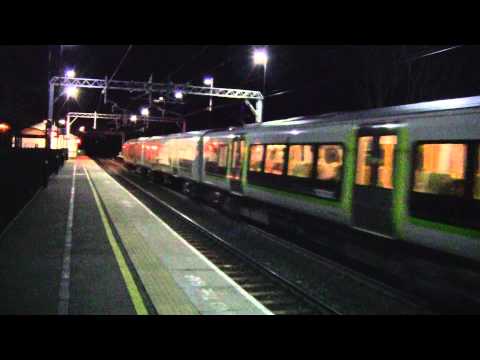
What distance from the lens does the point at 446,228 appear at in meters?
7.60

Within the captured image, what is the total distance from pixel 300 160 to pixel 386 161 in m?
3.46

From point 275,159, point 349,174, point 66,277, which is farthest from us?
point 275,159

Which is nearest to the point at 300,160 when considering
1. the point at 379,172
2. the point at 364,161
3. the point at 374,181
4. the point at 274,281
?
the point at 364,161

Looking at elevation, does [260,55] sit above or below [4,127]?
above

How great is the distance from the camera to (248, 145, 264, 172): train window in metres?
15.0

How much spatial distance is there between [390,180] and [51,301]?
5.40 meters

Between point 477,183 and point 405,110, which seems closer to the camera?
point 477,183

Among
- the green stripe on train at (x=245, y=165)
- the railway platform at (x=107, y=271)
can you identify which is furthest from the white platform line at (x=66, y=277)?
the green stripe on train at (x=245, y=165)

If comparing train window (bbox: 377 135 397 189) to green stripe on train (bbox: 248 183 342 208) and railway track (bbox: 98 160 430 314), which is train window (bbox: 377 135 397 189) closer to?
green stripe on train (bbox: 248 183 342 208)

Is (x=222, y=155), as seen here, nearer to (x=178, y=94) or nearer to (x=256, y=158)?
(x=256, y=158)

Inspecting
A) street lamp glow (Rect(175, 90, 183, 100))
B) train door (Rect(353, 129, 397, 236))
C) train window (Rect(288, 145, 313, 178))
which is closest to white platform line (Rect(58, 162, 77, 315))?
train door (Rect(353, 129, 397, 236))

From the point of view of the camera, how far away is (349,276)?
31.3 feet

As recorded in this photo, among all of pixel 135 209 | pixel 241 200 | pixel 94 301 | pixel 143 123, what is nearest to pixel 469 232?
pixel 94 301

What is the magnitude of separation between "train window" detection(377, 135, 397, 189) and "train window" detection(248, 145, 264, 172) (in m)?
5.76
